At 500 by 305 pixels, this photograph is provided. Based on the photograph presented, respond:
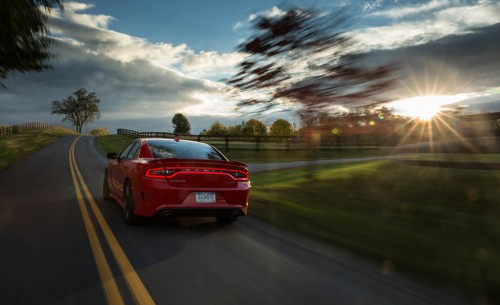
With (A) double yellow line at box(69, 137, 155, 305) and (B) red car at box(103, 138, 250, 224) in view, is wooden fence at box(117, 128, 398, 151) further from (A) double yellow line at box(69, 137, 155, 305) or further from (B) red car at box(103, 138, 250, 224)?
(A) double yellow line at box(69, 137, 155, 305)

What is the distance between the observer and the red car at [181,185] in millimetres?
5852

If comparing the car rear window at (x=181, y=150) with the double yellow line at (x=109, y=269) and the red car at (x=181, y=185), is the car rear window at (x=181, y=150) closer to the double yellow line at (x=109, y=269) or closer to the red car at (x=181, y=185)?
the red car at (x=181, y=185)

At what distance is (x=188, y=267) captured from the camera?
433 centimetres

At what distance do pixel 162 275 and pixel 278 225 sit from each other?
305cm

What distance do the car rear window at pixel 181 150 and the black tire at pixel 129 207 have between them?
2.58 ft

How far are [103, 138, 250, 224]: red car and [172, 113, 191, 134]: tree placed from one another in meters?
105

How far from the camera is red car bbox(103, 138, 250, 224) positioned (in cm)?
585

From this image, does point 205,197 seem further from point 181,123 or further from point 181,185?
point 181,123

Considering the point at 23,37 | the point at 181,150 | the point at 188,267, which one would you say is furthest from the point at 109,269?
the point at 23,37

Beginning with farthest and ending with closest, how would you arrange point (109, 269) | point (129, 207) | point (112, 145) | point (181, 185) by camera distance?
point (112, 145) < point (129, 207) < point (181, 185) < point (109, 269)

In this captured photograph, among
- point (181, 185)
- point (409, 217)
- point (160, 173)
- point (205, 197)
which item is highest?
point (160, 173)

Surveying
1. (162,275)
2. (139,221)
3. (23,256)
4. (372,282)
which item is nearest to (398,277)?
(372,282)

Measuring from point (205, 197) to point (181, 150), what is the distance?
1.20 m

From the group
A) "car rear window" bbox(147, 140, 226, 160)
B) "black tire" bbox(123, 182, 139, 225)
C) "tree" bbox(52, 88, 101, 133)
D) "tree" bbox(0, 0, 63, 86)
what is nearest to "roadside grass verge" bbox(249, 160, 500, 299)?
"car rear window" bbox(147, 140, 226, 160)
